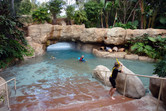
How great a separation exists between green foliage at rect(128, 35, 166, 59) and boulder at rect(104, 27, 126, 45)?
1.07m

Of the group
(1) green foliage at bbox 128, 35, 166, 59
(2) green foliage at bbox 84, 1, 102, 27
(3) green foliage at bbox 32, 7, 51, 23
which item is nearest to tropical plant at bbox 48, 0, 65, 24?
(3) green foliage at bbox 32, 7, 51, 23

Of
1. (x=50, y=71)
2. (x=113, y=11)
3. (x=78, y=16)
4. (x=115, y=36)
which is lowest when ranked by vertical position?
(x=50, y=71)

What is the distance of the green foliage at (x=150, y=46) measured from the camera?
33.4ft

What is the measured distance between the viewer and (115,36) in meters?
12.4

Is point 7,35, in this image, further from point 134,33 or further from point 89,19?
point 89,19

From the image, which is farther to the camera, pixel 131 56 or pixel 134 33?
pixel 134 33

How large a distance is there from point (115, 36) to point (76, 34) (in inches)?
185

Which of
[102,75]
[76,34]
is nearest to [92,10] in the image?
[76,34]

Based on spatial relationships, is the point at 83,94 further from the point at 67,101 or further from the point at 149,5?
the point at 149,5

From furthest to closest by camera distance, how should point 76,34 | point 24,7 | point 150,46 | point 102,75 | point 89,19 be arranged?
point 89,19 → point 24,7 → point 76,34 → point 150,46 → point 102,75

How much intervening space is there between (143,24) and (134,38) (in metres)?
4.32

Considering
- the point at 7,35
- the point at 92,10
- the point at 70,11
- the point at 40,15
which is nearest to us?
the point at 7,35

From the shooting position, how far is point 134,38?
39.1 feet

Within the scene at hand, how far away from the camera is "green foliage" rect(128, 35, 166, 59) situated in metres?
10.2
